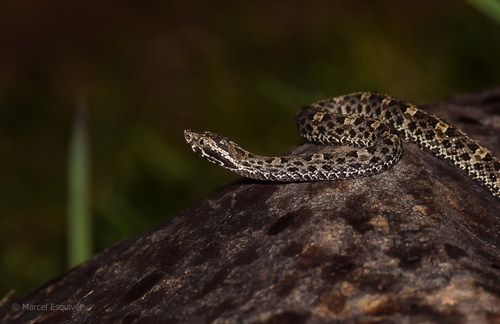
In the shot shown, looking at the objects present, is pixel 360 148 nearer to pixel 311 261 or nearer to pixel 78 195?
pixel 311 261

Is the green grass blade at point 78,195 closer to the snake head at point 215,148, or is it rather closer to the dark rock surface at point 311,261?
the dark rock surface at point 311,261

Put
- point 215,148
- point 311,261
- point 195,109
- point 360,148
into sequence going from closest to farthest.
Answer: point 311,261
point 360,148
point 215,148
point 195,109

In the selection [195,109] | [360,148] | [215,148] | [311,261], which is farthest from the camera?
[195,109]

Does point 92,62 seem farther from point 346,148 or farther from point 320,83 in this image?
point 346,148

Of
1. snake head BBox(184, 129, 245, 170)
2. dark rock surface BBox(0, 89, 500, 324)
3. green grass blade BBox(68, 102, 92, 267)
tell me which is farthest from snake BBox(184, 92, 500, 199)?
green grass blade BBox(68, 102, 92, 267)

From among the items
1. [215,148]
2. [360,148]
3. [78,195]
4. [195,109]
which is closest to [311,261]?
[360,148]

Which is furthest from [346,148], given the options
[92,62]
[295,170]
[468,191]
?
[92,62]

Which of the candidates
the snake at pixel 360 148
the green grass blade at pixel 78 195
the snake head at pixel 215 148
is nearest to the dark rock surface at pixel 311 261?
the snake at pixel 360 148
